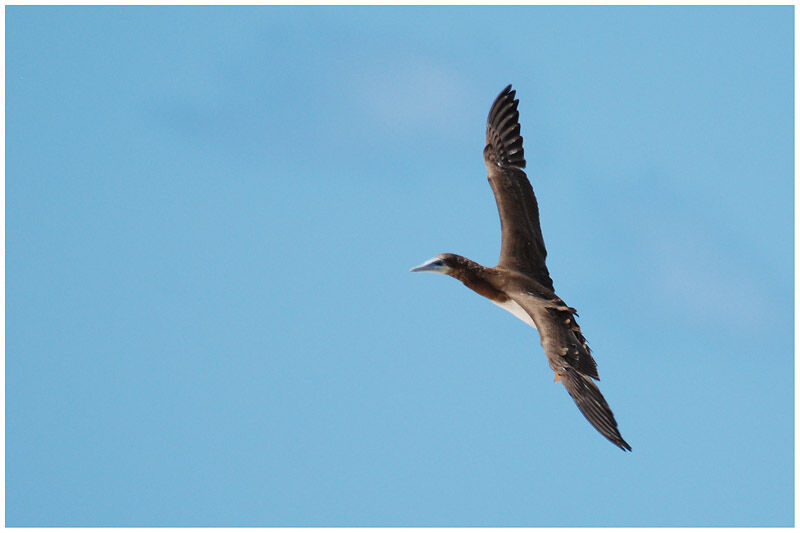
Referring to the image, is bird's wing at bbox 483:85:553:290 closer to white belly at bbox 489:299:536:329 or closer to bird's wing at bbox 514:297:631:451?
white belly at bbox 489:299:536:329

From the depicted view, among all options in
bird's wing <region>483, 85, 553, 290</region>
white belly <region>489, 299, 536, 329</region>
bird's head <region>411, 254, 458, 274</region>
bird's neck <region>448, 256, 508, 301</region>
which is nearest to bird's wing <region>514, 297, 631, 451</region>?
white belly <region>489, 299, 536, 329</region>

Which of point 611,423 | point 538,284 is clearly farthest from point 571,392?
point 538,284

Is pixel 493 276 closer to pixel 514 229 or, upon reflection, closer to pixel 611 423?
pixel 514 229

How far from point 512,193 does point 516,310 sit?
260cm

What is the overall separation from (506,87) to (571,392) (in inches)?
311

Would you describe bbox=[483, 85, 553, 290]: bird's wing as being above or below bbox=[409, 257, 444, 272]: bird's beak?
above

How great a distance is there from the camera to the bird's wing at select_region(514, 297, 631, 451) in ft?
60.2

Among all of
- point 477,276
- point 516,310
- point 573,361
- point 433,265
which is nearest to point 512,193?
point 477,276

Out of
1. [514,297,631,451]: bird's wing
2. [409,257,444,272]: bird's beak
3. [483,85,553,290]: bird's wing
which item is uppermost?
[483,85,553,290]: bird's wing

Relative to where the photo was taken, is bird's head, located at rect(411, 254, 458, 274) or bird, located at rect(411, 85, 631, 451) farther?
bird's head, located at rect(411, 254, 458, 274)

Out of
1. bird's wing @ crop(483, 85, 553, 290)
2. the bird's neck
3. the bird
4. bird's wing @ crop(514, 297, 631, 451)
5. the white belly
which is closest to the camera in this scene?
bird's wing @ crop(514, 297, 631, 451)

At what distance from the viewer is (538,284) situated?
22.8 m

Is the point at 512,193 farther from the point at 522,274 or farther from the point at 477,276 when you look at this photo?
the point at 477,276

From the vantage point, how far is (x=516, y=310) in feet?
74.1
